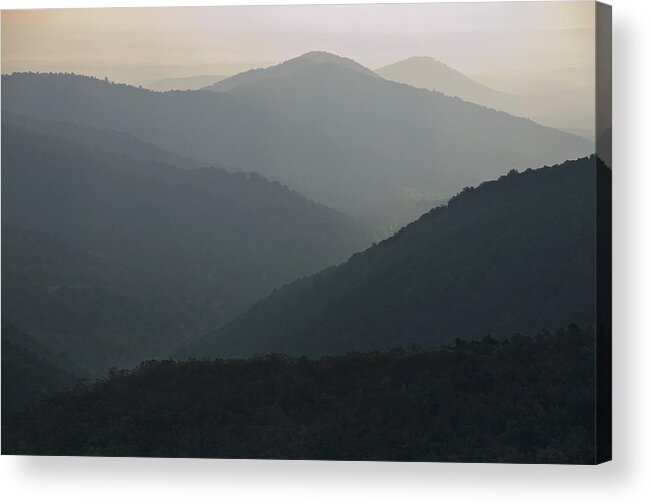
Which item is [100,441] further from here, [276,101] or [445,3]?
[445,3]

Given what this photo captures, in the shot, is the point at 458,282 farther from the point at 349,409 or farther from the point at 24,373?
the point at 24,373

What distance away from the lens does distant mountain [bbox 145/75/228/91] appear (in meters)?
7.67

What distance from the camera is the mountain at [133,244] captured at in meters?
7.62

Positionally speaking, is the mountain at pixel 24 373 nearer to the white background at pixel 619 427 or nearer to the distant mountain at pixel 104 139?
the distant mountain at pixel 104 139

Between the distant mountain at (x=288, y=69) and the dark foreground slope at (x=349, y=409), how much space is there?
1632 mm

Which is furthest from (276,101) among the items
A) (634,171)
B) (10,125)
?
(634,171)

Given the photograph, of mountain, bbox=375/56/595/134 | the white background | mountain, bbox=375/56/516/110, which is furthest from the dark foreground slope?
A: mountain, bbox=375/56/516/110

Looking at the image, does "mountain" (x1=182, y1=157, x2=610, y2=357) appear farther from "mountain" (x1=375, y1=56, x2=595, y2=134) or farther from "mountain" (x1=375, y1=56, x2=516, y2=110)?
"mountain" (x1=375, y1=56, x2=516, y2=110)

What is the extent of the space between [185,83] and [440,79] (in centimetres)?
151

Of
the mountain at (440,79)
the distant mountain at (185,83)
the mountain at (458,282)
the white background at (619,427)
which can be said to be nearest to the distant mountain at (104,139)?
the distant mountain at (185,83)

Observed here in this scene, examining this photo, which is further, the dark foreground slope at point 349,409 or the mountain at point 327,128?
the mountain at point 327,128

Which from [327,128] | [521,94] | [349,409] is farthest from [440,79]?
[349,409]

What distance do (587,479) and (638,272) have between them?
47.0 inches

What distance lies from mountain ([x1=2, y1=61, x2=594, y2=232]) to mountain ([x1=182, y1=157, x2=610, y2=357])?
18 centimetres
